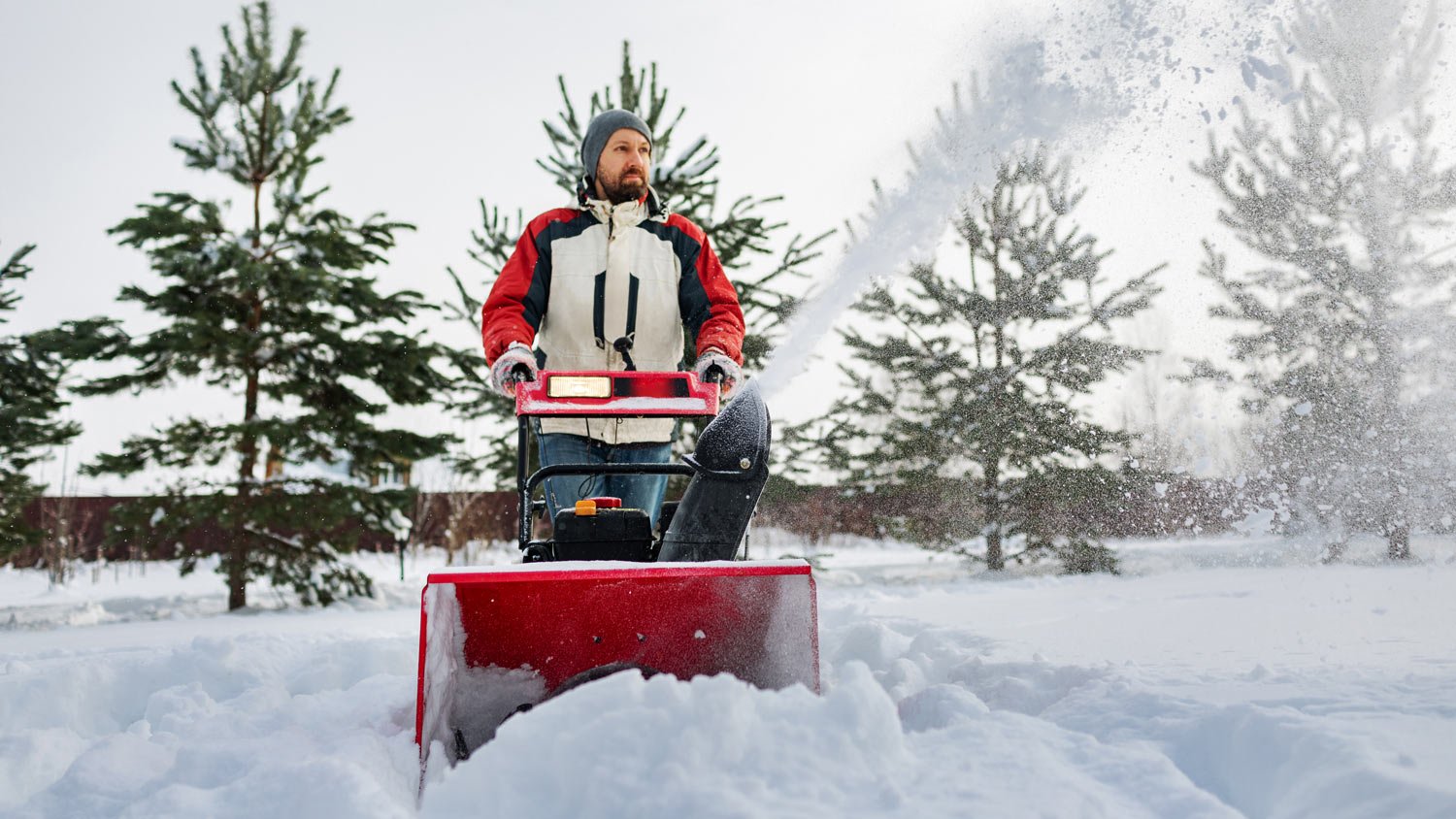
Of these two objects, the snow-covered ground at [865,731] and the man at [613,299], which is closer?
the snow-covered ground at [865,731]

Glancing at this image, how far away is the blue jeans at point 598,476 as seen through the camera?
318 centimetres

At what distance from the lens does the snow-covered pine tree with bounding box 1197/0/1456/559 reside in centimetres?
838

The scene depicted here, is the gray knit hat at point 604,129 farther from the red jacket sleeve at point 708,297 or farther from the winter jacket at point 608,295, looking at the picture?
the red jacket sleeve at point 708,297

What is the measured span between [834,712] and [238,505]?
23.5ft

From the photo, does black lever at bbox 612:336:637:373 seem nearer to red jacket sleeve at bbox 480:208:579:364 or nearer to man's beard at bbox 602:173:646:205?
red jacket sleeve at bbox 480:208:579:364

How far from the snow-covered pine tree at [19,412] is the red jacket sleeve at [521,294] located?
6.93 meters

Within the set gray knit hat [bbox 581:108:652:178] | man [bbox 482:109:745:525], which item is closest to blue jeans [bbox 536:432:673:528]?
man [bbox 482:109:745:525]

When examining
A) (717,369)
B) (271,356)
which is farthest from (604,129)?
(271,356)

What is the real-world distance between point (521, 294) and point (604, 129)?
69 centimetres

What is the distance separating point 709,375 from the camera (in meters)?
3.04

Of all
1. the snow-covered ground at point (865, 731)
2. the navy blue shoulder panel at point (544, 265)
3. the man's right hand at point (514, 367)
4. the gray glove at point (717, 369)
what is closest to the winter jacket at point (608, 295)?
the navy blue shoulder panel at point (544, 265)

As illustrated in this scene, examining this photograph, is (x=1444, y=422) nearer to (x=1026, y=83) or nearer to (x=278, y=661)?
(x=1026, y=83)

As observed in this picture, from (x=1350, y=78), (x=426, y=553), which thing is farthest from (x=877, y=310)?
(x=426, y=553)

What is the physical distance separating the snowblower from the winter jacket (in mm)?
430
